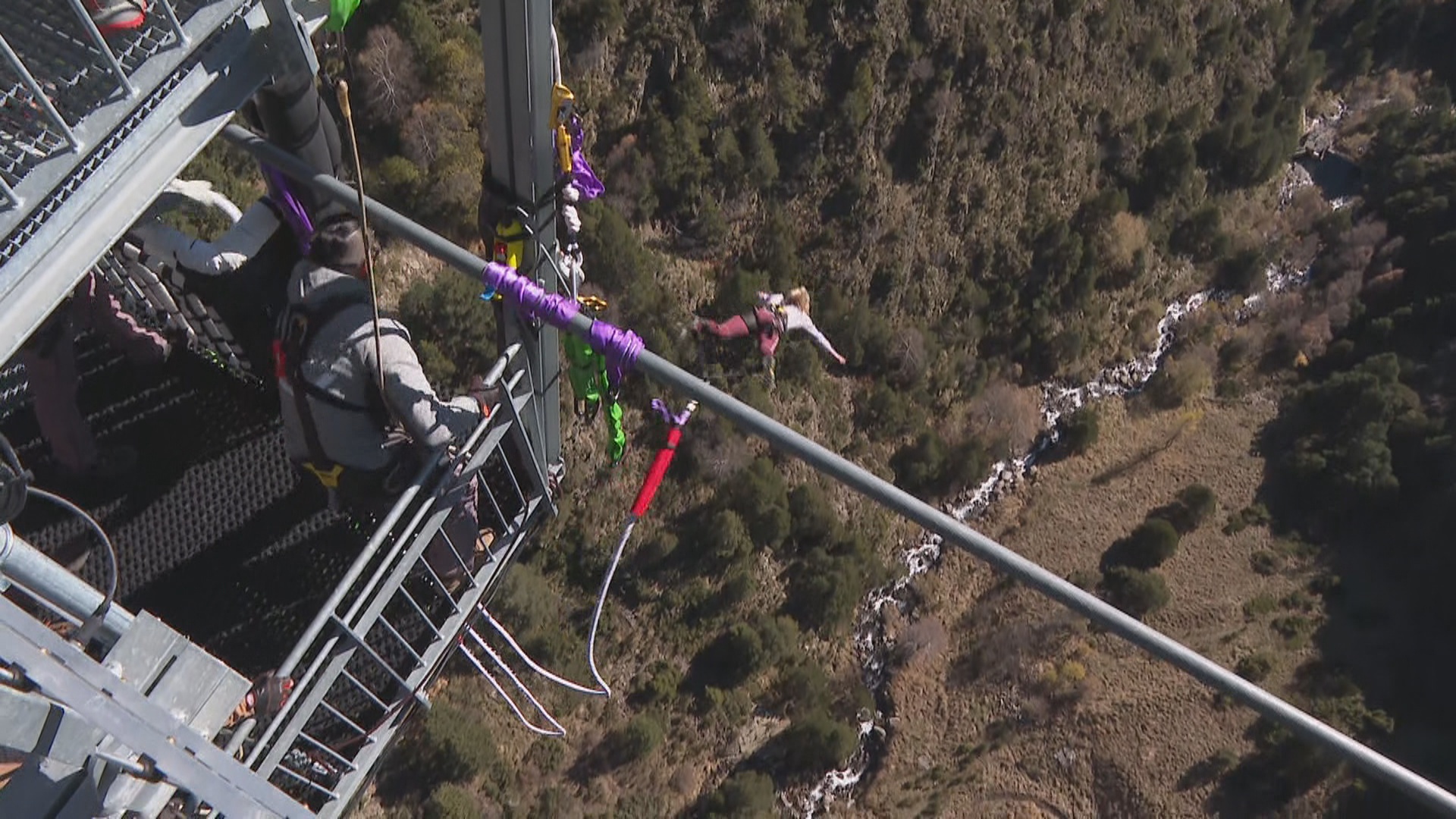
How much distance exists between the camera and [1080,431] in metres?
19.8

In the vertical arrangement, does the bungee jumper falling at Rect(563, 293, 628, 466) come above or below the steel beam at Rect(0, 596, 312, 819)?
above

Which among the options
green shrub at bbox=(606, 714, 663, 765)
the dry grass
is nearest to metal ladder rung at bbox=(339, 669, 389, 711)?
green shrub at bbox=(606, 714, 663, 765)

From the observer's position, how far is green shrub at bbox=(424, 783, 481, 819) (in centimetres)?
1162

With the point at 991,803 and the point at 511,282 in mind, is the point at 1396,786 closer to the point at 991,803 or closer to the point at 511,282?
the point at 511,282

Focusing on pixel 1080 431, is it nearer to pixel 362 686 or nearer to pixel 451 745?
pixel 451 745

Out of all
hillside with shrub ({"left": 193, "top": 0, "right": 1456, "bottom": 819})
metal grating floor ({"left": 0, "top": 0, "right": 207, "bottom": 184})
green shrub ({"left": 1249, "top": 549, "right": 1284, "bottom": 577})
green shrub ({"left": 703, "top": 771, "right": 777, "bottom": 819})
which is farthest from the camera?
green shrub ({"left": 1249, "top": 549, "right": 1284, "bottom": 577})

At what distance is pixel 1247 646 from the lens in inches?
740

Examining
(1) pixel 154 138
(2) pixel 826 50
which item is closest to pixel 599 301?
(1) pixel 154 138

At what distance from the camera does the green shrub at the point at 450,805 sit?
1162 cm

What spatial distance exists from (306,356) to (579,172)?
5.24 feet

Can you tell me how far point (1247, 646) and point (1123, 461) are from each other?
4.72m

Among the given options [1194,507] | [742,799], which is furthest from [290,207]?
[1194,507]

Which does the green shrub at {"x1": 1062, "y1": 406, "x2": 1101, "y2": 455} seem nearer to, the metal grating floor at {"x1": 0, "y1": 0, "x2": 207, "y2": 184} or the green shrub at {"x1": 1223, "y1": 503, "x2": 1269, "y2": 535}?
the green shrub at {"x1": 1223, "y1": 503, "x2": 1269, "y2": 535}

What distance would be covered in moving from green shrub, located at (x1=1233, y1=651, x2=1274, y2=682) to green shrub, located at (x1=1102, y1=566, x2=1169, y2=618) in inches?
79.5
